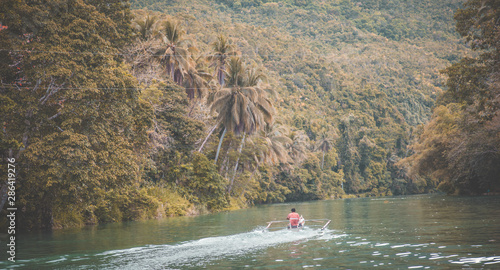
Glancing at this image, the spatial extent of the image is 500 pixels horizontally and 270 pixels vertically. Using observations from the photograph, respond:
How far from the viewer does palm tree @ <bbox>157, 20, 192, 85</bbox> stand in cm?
3850

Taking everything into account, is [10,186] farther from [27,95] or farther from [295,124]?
[295,124]

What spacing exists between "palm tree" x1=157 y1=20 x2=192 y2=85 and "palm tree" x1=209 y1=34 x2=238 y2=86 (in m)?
5.45

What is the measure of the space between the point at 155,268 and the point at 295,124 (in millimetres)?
81763

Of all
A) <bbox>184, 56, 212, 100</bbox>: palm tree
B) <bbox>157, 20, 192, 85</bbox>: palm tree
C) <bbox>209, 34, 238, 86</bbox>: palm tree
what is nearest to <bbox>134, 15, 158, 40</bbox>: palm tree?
<bbox>157, 20, 192, 85</bbox>: palm tree

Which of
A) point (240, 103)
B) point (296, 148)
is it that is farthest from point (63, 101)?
point (296, 148)

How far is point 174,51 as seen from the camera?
39.2 meters

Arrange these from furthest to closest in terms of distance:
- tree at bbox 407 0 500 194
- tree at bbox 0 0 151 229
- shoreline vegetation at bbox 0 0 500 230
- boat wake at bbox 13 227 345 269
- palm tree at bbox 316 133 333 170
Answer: palm tree at bbox 316 133 333 170, tree at bbox 407 0 500 194, shoreline vegetation at bbox 0 0 500 230, tree at bbox 0 0 151 229, boat wake at bbox 13 227 345 269

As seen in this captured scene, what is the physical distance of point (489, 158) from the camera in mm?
35562

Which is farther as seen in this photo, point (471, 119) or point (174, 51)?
point (174, 51)

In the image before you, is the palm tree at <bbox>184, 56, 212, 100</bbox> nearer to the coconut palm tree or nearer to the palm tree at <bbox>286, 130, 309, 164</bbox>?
the coconut palm tree

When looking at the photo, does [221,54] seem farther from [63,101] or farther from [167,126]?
[63,101]

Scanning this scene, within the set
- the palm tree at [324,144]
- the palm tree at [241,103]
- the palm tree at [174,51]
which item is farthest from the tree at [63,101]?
the palm tree at [324,144]

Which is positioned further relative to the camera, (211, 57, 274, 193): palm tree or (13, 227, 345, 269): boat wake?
(211, 57, 274, 193): palm tree

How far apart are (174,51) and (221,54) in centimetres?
740
